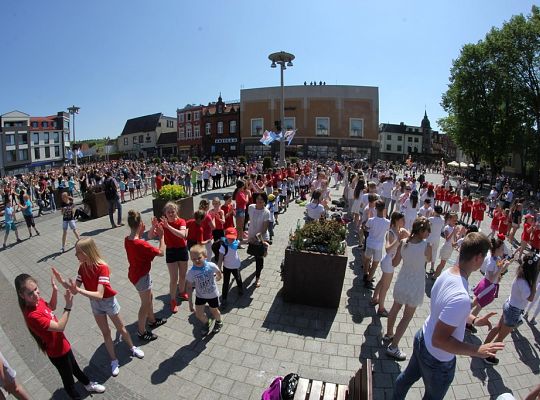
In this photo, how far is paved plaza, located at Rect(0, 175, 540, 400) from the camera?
388 centimetres

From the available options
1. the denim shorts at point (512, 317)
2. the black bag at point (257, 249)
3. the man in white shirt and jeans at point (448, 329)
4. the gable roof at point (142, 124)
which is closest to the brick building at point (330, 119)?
the gable roof at point (142, 124)

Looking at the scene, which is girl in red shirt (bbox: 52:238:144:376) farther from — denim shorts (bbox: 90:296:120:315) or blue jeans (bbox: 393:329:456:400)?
blue jeans (bbox: 393:329:456:400)

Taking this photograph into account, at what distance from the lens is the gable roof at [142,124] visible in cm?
6875

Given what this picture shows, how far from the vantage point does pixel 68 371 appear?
3516 mm

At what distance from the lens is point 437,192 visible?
49.8ft

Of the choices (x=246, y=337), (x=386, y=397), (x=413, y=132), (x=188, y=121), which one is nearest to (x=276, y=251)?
(x=246, y=337)

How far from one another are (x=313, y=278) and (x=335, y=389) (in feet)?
8.52

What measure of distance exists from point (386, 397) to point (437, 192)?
44.9 ft

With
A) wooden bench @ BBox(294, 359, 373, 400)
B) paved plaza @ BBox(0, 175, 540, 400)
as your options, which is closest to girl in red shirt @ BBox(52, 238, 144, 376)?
paved plaza @ BBox(0, 175, 540, 400)

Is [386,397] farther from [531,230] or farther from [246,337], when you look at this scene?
[531,230]

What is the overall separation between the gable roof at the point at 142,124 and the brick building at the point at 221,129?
17.6m

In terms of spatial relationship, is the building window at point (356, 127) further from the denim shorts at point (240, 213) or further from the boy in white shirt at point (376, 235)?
the boy in white shirt at point (376, 235)

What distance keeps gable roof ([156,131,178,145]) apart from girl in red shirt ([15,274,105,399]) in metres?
64.1

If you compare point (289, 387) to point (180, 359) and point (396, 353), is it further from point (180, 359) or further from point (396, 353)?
point (396, 353)
